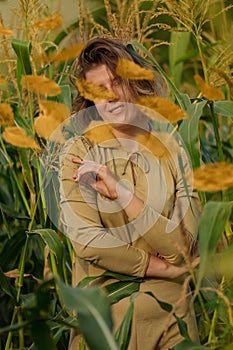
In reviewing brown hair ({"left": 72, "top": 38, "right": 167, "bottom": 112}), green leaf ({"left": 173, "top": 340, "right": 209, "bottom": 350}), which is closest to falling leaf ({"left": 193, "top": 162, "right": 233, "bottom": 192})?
green leaf ({"left": 173, "top": 340, "right": 209, "bottom": 350})

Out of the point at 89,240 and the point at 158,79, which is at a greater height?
the point at 158,79

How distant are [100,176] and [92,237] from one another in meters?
0.12

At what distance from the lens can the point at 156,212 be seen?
138cm

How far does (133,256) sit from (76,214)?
127 mm

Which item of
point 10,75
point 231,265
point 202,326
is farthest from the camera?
point 10,75

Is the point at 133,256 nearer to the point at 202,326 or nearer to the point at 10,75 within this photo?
the point at 202,326

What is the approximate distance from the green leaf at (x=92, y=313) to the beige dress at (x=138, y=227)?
1.51ft

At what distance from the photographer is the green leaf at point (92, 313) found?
2.93ft

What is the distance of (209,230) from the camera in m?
1.01

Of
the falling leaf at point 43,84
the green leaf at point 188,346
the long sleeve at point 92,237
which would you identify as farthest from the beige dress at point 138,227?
the falling leaf at point 43,84

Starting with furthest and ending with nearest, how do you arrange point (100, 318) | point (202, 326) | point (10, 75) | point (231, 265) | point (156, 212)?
point (10, 75) < point (202, 326) < point (156, 212) < point (231, 265) < point (100, 318)

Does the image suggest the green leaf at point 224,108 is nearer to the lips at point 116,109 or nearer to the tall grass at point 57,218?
the tall grass at point 57,218

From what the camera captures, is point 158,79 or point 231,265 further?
point 158,79

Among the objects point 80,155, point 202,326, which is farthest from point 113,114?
point 202,326
